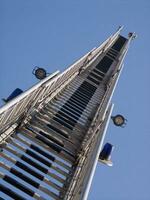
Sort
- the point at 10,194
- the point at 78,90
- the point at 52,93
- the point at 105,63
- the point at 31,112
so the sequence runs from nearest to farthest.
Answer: the point at 10,194 → the point at 31,112 → the point at 52,93 → the point at 78,90 → the point at 105,63

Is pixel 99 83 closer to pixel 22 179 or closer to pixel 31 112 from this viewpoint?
pixel 31 112

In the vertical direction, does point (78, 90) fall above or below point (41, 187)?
above

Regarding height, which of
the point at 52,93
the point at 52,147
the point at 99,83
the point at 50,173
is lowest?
the point at 50,173

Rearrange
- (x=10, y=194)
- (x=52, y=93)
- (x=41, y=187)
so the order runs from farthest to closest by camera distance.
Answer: (x=52, y=93), (x=41, y=187), (x=10, y=194)

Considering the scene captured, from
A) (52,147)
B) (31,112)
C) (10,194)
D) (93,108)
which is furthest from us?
(93,108)

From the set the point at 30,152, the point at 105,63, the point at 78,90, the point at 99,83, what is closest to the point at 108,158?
the point at 30,152

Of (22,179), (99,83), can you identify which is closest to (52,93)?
(22,179)

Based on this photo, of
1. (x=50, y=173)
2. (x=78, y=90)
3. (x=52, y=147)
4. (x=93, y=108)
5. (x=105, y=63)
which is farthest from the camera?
(x=105, y=63)

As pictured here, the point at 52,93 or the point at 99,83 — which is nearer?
the point at 52,93

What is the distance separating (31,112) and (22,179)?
2749 millimetres

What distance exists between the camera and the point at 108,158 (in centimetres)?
1173

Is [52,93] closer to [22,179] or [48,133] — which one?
[48,133]

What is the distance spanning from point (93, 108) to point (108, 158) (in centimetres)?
444

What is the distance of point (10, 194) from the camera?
331 inches
